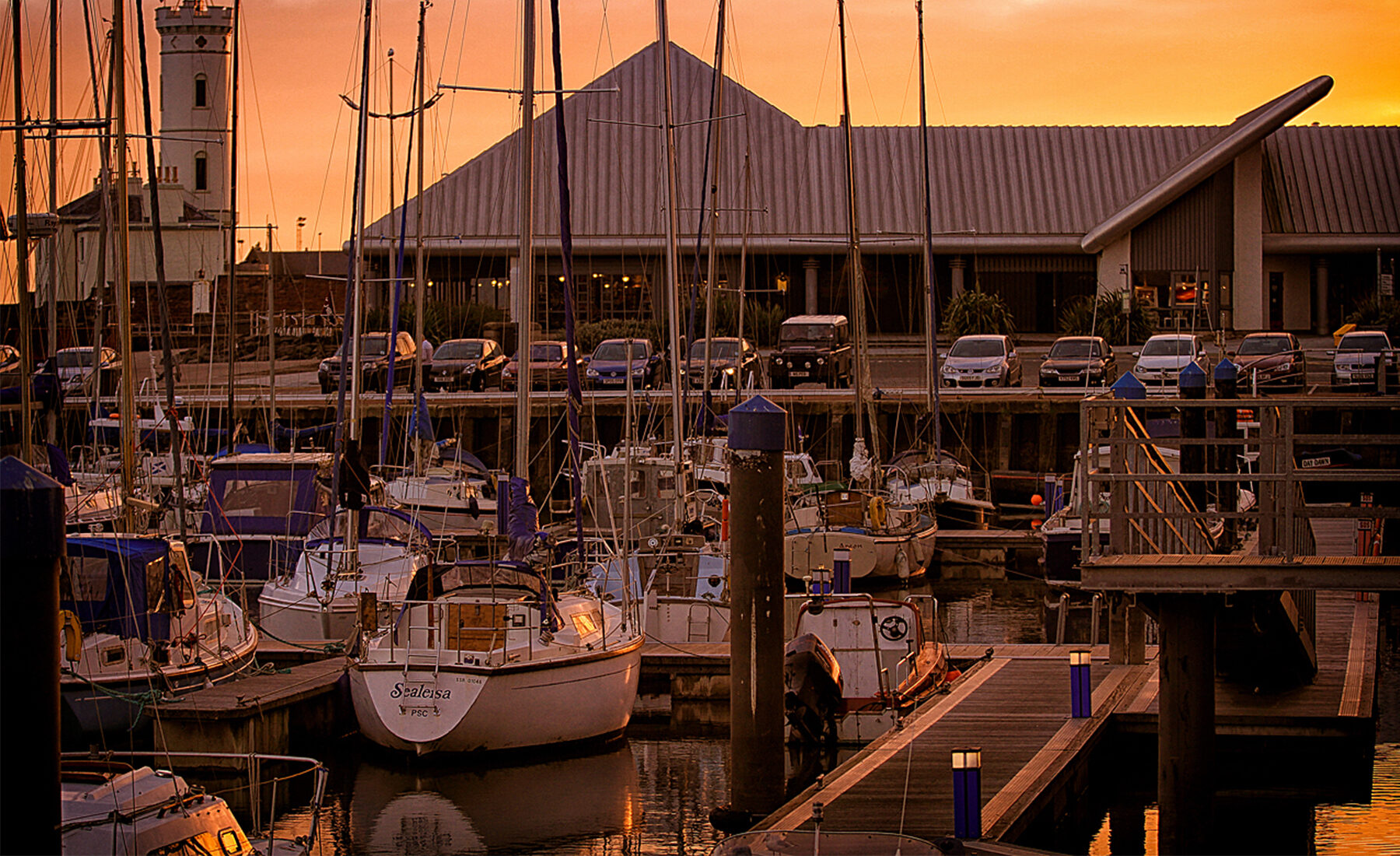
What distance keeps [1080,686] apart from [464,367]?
28.7m

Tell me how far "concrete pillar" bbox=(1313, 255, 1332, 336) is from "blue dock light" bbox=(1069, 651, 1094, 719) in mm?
42570

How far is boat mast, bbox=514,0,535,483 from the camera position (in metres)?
19.0

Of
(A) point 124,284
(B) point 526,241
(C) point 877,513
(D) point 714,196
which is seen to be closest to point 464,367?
(D) point 714,196

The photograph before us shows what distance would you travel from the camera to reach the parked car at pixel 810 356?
141 ft

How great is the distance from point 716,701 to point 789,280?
3793cm

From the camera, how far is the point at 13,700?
254 inches

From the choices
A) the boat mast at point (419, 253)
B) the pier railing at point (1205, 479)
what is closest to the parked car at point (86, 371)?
the boat mast at point (419, 253)

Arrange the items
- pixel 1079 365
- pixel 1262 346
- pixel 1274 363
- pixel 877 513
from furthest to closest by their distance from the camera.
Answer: pixel 1079 365 < pixel 1262 346 < pixel 1274 363 < pixel 877 513

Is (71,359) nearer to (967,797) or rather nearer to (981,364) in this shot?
(981,364)

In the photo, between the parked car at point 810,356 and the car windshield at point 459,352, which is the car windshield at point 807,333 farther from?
the car windshield at point 459,352

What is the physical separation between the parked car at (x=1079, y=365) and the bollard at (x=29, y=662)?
3488cm

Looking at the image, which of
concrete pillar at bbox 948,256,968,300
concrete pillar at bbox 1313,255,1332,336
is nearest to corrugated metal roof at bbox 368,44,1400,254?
concrete pillar at bbox 948,256,968,300

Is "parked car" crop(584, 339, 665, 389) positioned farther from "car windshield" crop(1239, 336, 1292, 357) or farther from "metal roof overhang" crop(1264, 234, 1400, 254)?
"metal roof overhang" crop(1264, 234, 1400, 254)

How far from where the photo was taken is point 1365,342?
125ft
